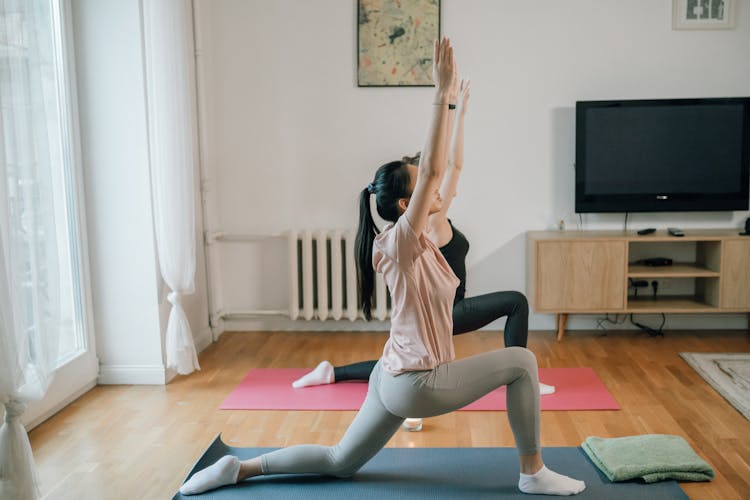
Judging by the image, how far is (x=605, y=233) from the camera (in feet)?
15.2

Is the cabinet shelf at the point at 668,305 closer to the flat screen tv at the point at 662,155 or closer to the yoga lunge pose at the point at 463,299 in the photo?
the flat screen tv at the point at 662,155

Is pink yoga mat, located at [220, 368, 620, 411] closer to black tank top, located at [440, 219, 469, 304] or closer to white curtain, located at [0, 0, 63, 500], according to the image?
black tank top, located at [440, 219, 469, 304]

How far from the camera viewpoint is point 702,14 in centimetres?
458

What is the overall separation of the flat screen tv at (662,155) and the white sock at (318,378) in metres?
1.90

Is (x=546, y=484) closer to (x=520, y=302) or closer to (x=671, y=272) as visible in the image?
(x=520, y=302)

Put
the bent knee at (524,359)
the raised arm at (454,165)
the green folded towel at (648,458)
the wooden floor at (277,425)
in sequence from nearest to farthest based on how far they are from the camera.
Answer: the bent knee at (524,359) < the green folded towel at (648,458) < the wooden floor at (277,425) < the raised arm at (454,165)

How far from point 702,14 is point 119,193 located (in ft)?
11.6

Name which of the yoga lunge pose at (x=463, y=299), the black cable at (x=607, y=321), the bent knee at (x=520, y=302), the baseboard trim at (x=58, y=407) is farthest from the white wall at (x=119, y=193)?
the black cable at (x=607, y=321)

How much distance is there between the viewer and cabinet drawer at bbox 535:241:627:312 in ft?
14.5

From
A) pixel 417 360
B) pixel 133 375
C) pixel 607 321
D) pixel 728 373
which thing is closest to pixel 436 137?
pixel 417 360

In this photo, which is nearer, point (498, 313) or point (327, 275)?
point (498, 313)

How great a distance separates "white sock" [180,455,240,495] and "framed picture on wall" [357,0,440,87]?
2.80m

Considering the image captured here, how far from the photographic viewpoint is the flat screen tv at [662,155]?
14.9 feet

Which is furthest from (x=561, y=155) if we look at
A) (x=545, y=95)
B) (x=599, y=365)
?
(x=599, y=365)
